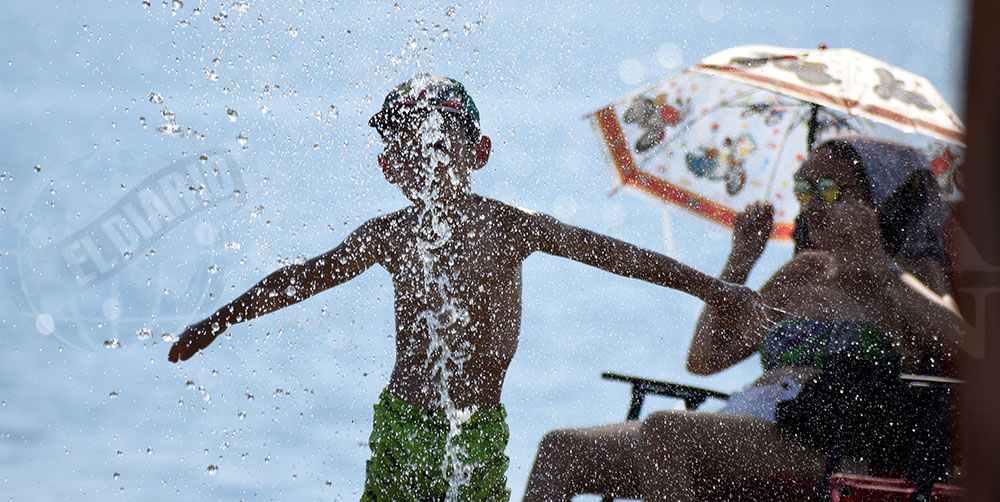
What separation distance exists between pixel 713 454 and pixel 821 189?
4.27 ft

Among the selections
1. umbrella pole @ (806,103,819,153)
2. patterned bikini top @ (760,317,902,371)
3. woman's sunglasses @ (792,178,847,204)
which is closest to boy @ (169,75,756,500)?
patterned bikini top @ (760,317,902,371)

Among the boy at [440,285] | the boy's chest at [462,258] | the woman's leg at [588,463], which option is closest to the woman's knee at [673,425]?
the woman's leg at [588,463]

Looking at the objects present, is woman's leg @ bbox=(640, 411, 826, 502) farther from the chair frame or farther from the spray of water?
the spray of water

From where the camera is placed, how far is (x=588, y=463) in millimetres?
3521

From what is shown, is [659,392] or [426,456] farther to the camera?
[659,392]

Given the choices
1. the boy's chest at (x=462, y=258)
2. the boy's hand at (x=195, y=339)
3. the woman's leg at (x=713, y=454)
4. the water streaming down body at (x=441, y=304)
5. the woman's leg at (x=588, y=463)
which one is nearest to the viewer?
the woman's leg at (x=713, y=454)

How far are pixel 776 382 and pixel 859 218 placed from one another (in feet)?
2.49

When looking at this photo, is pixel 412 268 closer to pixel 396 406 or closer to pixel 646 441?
pixel 396 406

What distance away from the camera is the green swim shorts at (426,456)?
3.50m

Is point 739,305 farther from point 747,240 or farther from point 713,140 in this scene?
point 713,140

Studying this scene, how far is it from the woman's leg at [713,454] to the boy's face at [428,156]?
3.88ft

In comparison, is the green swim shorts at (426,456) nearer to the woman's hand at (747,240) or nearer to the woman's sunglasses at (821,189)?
the woman's hand at (747,240)

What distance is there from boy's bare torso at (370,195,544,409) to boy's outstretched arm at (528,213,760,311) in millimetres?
81

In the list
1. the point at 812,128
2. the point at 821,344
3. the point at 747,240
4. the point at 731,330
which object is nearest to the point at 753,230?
the point at 747,240
